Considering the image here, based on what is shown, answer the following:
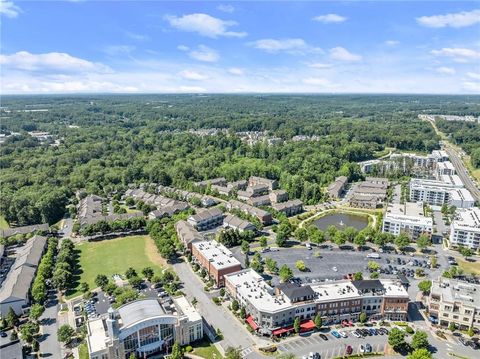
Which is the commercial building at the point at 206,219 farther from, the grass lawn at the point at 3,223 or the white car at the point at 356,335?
the grass lawn at the point at 3,223

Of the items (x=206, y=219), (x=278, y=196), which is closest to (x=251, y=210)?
(x=206, y=219)

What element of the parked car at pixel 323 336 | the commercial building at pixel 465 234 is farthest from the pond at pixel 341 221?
the parked car at pixel 323 336

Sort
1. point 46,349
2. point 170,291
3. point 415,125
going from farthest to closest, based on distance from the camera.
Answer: point 415,125 → point 170,291 → point 46,349

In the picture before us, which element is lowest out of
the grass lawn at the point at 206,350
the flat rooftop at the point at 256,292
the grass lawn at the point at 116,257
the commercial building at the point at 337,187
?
the grass lawn at the point at 206,350

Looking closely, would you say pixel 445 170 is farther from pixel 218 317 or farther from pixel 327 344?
→ pixel 218 317

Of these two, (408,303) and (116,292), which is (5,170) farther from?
(408,303)

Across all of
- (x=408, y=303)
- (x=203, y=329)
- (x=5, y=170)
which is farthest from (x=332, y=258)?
(x=5, y=170)

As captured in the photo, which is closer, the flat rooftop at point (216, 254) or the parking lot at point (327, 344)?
the parking lot at point (327, 344)
